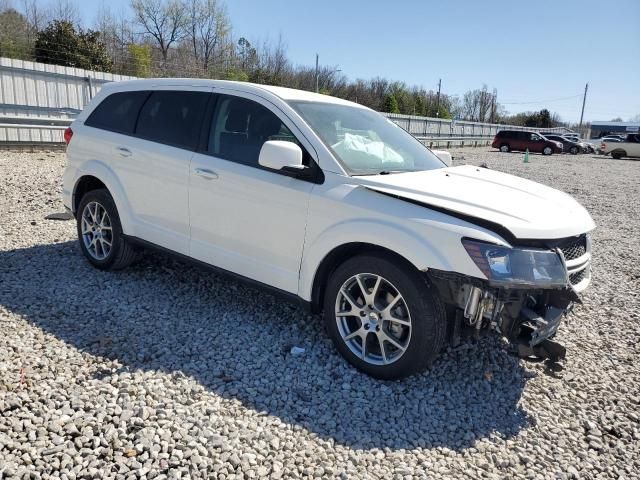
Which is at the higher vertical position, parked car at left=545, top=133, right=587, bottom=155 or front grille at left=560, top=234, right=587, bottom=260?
parked car at left=545, top=133, right=587, bottom=155

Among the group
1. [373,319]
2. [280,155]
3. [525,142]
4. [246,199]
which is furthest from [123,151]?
[525,142]

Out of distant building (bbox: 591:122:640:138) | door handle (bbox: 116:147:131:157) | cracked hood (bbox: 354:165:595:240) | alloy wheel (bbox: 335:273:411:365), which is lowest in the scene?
alloy wheel (bbox: 335:273:411:365)

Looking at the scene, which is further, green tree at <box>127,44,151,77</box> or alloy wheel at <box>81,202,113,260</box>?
green tree at <box>127,44,151,77</box>

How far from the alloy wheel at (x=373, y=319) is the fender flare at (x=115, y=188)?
2381 millimetres

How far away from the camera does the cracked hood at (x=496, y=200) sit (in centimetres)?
303

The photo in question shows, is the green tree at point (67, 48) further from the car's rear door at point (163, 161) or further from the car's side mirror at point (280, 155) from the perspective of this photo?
the car's side mirror at point (280, 155)

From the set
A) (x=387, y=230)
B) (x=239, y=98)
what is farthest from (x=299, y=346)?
(x=239, y=98)

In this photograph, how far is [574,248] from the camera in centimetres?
338

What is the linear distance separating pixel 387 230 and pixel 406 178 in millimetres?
623

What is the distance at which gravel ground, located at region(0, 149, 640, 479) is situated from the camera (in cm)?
259

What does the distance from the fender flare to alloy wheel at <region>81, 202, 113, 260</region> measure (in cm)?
26

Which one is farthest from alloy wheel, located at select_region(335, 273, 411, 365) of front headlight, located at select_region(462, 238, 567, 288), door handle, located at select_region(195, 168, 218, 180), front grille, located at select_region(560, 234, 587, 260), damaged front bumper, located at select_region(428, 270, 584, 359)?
door handle, located at select_region(195, 168, 218, 180)

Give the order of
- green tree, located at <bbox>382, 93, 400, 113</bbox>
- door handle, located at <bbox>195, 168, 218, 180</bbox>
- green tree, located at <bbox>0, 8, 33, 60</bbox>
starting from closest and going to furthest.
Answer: door handle, located at <bbox>195, 168, 218, 180</bbox>
green tree, located at <bbox>0, 8, 33, 60</bbox>
green tree, located at <bbox>382, 93, 400, 113</bbox>

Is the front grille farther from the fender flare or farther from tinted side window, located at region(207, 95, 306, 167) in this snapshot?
the fender flare
